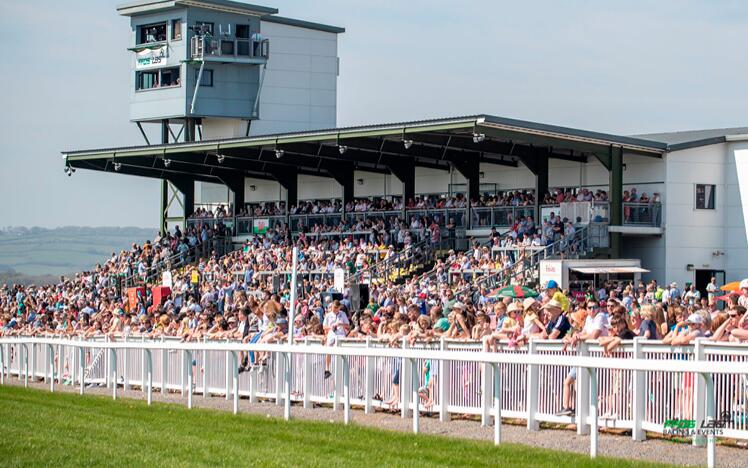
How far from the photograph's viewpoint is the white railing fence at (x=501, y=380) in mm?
13117

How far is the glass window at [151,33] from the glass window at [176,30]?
1.89ft

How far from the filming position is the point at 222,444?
13.8m

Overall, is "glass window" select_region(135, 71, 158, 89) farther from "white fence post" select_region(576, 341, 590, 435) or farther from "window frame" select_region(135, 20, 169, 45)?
"white fence post" select_region(576, 341, 590, 435)

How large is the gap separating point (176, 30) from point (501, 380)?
1715 inches

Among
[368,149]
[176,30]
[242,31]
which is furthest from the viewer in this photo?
[242,31]

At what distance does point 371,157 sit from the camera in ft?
162

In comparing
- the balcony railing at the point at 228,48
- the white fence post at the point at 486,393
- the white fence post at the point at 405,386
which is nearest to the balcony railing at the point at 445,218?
the balcony railing at the point at 228,48

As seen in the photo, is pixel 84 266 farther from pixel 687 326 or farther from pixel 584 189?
pixel 687 326

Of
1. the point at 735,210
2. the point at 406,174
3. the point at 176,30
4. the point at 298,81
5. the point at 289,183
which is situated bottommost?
the point at 735,210

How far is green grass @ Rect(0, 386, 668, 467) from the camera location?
12.4m

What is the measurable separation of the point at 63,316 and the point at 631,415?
90.7ft

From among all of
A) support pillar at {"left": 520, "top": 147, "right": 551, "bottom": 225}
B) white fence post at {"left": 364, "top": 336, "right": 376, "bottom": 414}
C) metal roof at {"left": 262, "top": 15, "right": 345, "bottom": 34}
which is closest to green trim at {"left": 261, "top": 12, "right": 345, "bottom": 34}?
metal roof at {"left": 262, "top": 15, "right": 345, "bottom": 34}

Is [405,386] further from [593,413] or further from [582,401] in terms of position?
[593,413]

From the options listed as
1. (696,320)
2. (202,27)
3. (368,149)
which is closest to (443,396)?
(696,320)
